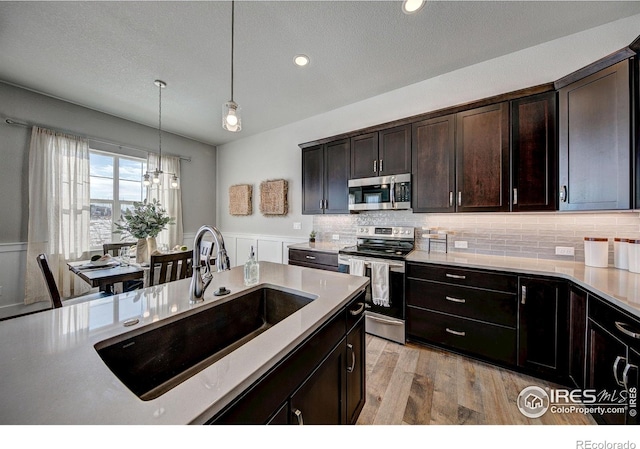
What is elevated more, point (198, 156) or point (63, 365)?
point (198, 156)

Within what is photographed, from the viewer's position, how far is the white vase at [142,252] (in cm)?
278

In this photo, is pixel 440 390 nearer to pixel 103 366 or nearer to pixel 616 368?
pixel 616 368

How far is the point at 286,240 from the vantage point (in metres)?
4.28

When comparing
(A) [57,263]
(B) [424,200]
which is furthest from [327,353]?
(A) [57,263]

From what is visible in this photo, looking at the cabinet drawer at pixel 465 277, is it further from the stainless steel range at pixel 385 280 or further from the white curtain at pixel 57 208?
the white curtain at pixel 57 208

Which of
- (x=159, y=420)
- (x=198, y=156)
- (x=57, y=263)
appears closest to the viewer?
(x=159, y=420)

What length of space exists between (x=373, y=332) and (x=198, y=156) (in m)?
4.79

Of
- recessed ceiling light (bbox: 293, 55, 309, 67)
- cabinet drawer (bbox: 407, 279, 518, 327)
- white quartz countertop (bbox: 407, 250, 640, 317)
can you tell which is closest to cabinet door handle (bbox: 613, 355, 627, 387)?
white quartz countertop (bbox: 407, 250, 640, 317)

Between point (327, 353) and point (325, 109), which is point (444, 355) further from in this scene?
point (325, 109)

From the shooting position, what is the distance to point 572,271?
1876 millimetres

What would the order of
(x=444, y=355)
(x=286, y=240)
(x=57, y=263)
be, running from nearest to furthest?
(x=444, y=355) < (x=57, y=263) < (x=286, y=240)

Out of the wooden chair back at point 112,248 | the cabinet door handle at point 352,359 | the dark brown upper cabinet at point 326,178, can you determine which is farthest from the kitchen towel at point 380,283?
the wooden chair back at point 112,248

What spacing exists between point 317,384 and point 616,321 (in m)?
1.69

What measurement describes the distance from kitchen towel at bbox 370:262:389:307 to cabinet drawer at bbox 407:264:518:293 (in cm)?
24
